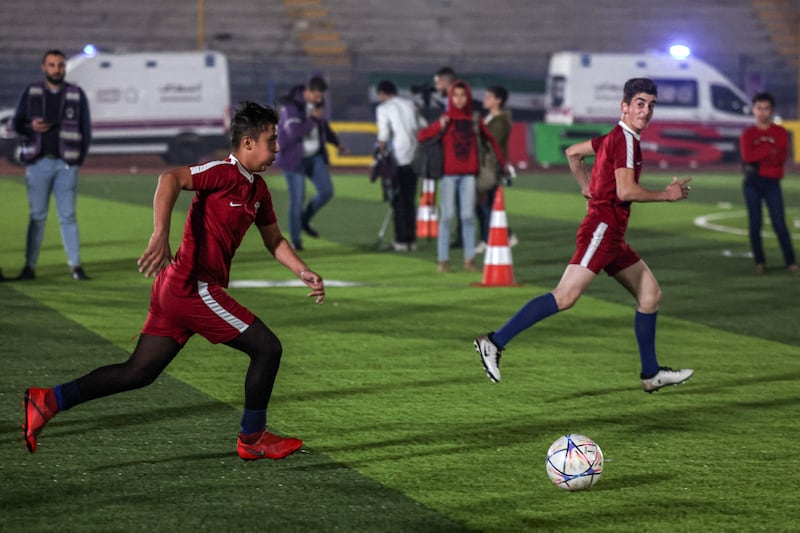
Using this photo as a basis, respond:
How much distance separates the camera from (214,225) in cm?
648

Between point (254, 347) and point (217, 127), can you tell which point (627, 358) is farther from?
point (217, 127)

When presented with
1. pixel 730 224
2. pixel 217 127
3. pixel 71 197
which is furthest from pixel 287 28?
pixel 71 197

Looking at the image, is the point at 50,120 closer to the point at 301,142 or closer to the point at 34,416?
the point at 301,142

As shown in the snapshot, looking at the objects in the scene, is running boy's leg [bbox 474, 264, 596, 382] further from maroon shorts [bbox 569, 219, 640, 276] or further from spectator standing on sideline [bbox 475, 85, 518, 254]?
spectator standing on sideline [bbox 475, 85, 518, 254]

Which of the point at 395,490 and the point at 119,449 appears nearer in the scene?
the point at 395,490

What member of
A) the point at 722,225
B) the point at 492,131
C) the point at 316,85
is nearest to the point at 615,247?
the point at 492,131

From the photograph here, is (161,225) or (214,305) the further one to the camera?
(214,305)

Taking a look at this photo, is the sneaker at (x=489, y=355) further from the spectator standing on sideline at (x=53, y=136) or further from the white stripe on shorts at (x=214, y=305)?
the spectator standing on sideline at (x=53, y=136)

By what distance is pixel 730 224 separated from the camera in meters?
21.6

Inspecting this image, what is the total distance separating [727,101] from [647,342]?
32186 millimetres

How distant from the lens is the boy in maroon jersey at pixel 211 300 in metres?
6.47

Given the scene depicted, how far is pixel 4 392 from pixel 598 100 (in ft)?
106

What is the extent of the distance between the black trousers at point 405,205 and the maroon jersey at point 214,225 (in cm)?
1052

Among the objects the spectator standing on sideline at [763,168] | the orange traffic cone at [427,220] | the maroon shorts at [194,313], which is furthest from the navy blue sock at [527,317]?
→ the orange traffic cone at [427,220]
